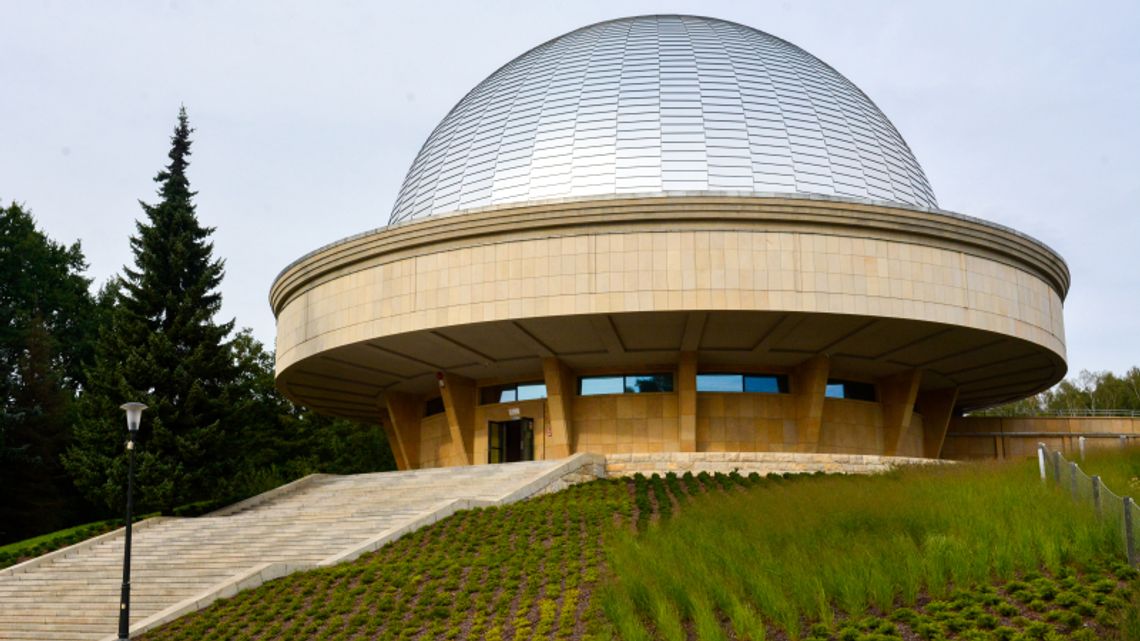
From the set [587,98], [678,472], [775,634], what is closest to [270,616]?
[775,634]

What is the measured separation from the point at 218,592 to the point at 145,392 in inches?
583

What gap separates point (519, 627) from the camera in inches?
528

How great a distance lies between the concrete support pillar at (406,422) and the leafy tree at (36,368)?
537 inches

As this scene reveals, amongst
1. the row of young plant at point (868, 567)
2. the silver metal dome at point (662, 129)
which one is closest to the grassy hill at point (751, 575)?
the row of young plant at point (868, 567)

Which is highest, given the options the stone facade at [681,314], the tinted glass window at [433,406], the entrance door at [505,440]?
the stone facade at [681,314]

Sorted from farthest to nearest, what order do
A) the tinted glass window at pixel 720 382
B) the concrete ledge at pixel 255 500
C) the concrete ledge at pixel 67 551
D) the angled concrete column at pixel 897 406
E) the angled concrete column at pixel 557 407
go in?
the angled concrete column at pixel 897 406 < the tinted glass window at pixel 720 382 < the angled concrete column at pixel 557 407 < the concrete ledge at pixel 255 500 < the concrete ledge at pixel 67 551

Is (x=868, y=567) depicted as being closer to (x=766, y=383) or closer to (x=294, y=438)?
(x=766, y=383)

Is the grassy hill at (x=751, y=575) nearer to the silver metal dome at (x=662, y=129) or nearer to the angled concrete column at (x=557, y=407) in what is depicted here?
the angled concrete column at (x=557, y=407)

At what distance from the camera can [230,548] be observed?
2161cm

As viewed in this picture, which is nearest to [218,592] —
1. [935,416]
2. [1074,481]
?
[1074,481]

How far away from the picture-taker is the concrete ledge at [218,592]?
16625 millimetres

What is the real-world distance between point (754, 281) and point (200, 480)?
16287mm

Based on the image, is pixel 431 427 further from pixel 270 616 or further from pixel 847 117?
pixel 270 616

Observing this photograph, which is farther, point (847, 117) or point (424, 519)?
point (847, 117)
